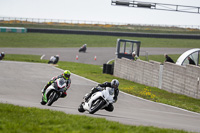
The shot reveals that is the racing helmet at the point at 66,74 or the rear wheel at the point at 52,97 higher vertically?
the racing helmet at the point at 66,74

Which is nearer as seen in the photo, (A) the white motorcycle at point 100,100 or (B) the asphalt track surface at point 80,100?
(A) the white motorcycle at point 100,100

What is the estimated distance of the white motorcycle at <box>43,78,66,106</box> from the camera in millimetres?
12617

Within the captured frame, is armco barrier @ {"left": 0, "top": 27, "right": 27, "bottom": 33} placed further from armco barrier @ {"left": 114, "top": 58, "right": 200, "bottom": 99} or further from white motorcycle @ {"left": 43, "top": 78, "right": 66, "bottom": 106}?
white motorcycle @ {"left": 43, "top": 78, "right": 66, "bottom": 106}

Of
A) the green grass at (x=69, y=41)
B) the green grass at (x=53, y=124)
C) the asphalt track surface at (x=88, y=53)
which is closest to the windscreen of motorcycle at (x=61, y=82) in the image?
the green grass at (x=53, y=124)

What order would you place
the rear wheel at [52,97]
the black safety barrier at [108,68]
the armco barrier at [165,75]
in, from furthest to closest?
the black safety barrier at [108,68] < the armco barrier at [165,75] < the rear wheel at [52,97]

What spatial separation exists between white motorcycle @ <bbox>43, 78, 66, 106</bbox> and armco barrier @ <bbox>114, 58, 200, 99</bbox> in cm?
794

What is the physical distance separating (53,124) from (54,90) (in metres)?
4.71

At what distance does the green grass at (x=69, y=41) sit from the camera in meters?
57.0

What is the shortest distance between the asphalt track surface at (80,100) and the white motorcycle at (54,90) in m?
0.34

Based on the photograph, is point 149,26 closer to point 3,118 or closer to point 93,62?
point 93,62

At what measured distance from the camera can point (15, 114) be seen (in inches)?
362

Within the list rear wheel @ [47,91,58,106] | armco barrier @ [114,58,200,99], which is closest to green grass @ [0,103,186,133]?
rear wheel @ [47,91,58,106]

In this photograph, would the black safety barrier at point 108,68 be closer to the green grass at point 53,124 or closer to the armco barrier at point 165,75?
the armco barrier at point 165,75

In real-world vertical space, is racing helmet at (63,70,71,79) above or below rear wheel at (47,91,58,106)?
above
